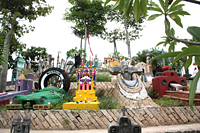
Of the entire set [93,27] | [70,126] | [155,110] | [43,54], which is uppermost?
[93,27]

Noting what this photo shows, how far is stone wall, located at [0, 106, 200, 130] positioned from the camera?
4.34 metres

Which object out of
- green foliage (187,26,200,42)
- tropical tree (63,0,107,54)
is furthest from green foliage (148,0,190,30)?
tropical tree (63,0,107,54)

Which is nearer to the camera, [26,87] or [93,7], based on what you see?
[26,87]

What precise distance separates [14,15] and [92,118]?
30.0 ft

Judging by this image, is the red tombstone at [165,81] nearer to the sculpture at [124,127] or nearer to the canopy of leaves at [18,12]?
the sculpture at [124,127]

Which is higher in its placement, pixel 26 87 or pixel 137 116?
pixel 26 87

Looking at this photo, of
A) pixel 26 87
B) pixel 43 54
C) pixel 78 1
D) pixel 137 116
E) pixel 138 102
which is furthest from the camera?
pixel 43 54

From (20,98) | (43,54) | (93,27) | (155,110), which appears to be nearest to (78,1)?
(93,27)

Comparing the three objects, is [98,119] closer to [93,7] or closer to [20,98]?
[20,98]

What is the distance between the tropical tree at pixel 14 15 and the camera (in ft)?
29.8

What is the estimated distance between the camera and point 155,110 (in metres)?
4.76

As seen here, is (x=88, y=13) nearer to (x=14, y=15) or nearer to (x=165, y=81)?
(x=14, y=15)

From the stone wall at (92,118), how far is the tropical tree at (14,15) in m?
→ 6.42

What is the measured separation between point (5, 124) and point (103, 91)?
189 inches
